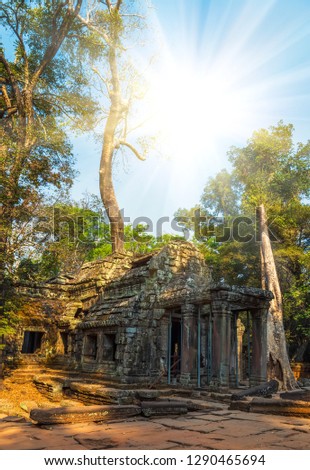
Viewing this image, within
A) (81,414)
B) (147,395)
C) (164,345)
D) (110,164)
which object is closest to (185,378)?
(164,345)

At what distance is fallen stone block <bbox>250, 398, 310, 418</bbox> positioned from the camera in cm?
670

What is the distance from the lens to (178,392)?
10.6 m

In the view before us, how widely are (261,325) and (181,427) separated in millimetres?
6260

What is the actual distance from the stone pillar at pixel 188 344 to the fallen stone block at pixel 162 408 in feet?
13.7

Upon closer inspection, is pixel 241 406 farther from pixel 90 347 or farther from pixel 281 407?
pixel 90 347

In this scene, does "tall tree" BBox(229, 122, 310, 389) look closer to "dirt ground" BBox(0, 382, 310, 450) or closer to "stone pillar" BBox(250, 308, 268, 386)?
"stone pillar" BBox(250, 308, 268, 386)

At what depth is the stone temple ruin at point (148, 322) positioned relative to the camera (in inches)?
428

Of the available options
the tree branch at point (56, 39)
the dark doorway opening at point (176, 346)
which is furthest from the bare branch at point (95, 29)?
the dark doorway opening at point (176, 346)

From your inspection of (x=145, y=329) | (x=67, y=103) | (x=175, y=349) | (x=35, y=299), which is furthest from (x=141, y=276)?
(x=67, y=103)

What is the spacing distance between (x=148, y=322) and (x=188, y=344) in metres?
1.71

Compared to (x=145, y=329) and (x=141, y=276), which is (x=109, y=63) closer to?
(x=141, y=276)

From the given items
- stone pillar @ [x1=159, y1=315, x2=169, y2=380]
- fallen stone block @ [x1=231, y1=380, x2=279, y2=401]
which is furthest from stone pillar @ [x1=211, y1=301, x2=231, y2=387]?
stone pillar @ [x1=159, y1=315, x2=169, y2=380]

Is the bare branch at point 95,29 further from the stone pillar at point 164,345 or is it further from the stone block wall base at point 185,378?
the stone block wall base at point 185,378

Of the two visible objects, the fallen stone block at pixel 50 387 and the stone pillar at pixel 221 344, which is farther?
the fallen stone block at pixel 50 387
